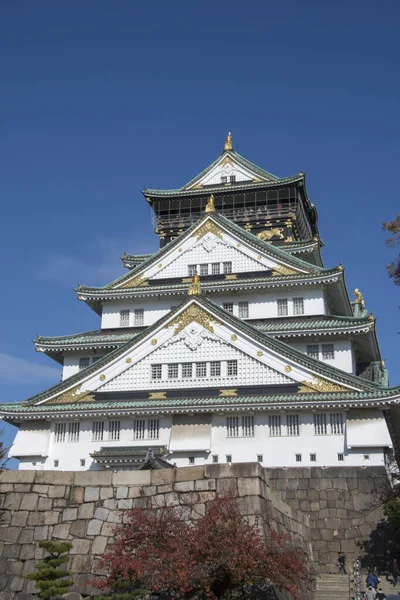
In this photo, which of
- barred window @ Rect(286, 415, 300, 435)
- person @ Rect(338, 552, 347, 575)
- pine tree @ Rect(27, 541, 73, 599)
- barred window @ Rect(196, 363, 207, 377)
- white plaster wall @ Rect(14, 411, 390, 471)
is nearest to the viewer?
pine tree @ Rect(27, 541, 73, 599)

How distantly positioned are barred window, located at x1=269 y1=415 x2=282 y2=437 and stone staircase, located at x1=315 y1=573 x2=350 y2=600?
866cm

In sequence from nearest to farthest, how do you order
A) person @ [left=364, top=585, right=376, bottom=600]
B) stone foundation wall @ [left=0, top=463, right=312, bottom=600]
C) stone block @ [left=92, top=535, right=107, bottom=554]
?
stone foundation wall @ [left=0, top=463, right=312, bottom=600]
stone block @ [left=92, top=535, right=107, bottom=554]
person @ [left=364, top=585, right=376, bottom=600]

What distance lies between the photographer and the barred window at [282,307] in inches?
1614

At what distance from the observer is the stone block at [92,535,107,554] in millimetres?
18547

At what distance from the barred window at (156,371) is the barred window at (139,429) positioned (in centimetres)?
234

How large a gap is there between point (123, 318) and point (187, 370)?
29.8ft

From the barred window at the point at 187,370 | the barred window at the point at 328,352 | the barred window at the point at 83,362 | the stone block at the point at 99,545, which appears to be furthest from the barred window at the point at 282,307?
A: the stone block at the point at 99,545

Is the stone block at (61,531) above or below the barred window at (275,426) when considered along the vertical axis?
below

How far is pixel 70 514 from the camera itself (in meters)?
19.3

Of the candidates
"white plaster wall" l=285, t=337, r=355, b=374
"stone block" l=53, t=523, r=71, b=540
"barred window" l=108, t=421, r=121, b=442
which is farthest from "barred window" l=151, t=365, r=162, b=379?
"stone block" l=53, t=523, r=71, b=540

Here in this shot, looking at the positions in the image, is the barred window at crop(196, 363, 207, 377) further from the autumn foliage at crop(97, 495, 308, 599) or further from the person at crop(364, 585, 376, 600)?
the autumn foliage at crop(97, 495, 308, 599)

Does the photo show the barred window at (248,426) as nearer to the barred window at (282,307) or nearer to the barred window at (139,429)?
the barred window at (139,429)

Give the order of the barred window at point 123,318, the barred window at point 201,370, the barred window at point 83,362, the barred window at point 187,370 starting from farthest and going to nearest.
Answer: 1. the barred window at point 123,318
2. the barred window at point 83,362
3. the barred window at point 187,370
4. the barred window at point 201,370

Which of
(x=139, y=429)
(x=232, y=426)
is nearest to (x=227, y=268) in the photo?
(x=232, y=426)
